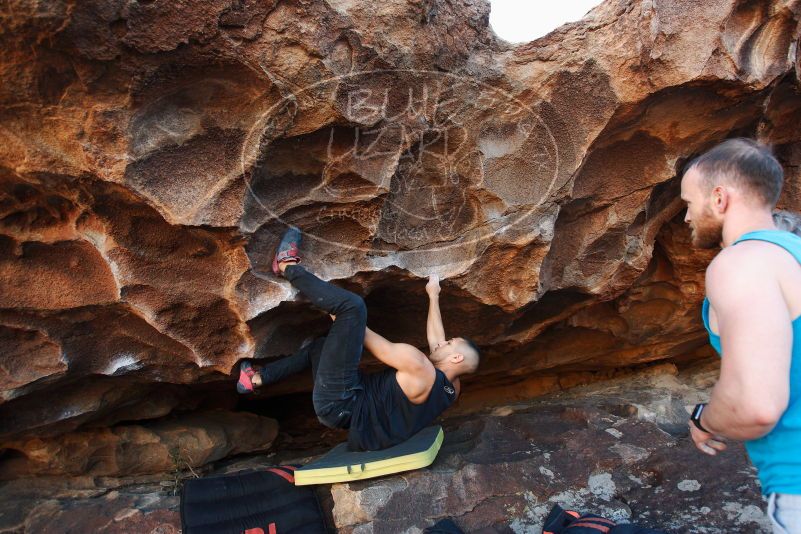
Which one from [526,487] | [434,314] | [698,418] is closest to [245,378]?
[434,314]

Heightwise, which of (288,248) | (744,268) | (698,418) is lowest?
(698,418)

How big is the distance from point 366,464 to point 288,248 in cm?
101

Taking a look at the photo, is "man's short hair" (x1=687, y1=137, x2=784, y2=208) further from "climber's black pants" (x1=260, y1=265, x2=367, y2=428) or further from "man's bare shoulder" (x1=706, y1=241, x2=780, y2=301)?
"climber's black pants" (x1=260, y1=265, x2=367, y2=428)

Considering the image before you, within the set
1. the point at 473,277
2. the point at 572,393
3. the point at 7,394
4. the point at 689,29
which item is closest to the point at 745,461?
the point at 572,393

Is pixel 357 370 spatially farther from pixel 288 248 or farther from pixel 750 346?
pixel 750 346

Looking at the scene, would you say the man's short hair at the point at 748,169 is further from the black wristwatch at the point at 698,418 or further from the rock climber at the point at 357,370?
the rock climber at the point at 357,370

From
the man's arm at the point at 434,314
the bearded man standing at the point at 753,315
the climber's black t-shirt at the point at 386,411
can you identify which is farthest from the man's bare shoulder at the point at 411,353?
the bearded man standing at the point at 753,315

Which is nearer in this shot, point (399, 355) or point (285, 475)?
point (399, 355)

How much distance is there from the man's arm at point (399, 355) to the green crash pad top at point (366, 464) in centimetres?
40

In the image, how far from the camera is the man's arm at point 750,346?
119 centimetres

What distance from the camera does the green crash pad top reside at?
247cm

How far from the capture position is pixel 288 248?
2.37 metres

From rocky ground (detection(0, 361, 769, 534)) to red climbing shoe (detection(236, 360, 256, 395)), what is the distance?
60cm

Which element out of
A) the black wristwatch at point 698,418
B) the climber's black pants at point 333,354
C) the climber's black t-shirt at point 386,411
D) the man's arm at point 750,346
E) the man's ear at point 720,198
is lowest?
the climber's black t-shirt at point 386,411
